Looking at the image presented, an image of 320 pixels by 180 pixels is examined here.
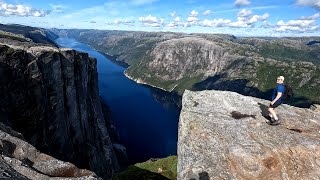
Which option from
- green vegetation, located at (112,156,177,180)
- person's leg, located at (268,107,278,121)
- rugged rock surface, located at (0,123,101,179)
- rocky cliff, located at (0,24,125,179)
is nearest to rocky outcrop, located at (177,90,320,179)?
person's leg, located at (268,107,278,121)

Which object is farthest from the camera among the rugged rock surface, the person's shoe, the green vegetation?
the green vegetation

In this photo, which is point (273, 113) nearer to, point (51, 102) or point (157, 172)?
point (157, 172)

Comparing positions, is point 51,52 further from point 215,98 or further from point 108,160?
point 215,98

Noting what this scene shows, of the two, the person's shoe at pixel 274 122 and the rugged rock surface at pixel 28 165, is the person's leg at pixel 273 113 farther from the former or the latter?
the rugged rock surface at pixel 28 165

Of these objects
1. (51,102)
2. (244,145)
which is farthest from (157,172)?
(244,145)

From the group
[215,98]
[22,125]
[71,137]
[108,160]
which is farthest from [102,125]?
[215,98]

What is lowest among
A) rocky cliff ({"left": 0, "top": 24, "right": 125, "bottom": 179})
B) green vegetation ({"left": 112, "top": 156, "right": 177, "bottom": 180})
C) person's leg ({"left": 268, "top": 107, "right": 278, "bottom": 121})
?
green vegetation ({"left": 112, "top": 156, "right": 177, "bottom": 180})

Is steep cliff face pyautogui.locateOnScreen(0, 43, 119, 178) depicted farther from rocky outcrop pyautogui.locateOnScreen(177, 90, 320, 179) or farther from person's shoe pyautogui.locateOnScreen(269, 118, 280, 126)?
person's shoe pyautogui.locateOnScreen(269, 118, 280, 126)
